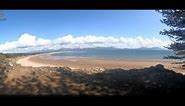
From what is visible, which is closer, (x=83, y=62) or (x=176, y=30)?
(x=83, y=62)

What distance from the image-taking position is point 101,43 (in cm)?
438

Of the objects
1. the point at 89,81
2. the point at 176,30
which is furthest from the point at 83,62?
the point at 176,30

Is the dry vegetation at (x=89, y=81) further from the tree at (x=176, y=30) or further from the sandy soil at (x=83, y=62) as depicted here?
the tree at (x=176, y=30)

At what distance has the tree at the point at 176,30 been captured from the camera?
4.25 m

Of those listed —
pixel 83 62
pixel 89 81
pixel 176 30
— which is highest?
pixel 176 30

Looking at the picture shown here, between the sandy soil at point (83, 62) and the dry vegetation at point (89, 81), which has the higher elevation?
the sandy soil at point (83, 62)

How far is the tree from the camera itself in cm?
425

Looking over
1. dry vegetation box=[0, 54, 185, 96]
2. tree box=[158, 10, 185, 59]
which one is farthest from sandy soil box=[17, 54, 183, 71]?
tree box=[158, 10, 185, 59]

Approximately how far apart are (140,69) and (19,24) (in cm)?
159

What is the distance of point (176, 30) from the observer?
448 cm

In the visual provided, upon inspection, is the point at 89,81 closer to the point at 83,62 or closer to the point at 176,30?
the point at 83,62

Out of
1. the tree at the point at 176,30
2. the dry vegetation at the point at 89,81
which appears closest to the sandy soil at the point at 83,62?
the dry vegetation at the point at 89,81
